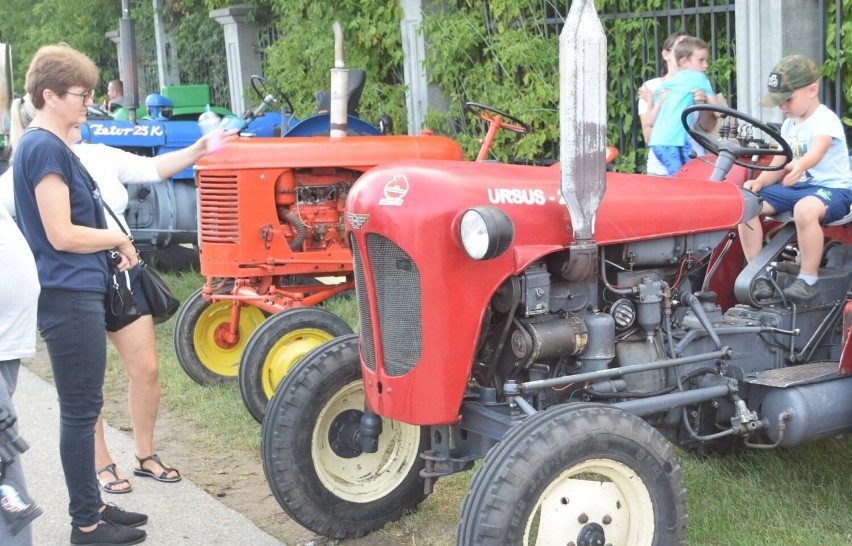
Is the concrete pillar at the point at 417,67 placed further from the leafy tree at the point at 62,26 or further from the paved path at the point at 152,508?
the leafy tree at the point at 62,26

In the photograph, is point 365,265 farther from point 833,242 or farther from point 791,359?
point 833,242

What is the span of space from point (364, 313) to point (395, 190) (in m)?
0.48

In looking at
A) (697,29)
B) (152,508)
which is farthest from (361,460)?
(697,29)

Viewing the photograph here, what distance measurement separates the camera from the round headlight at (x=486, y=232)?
121 inches

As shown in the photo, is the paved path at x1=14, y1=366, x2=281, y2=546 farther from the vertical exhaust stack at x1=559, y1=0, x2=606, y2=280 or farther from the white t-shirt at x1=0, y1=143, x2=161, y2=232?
the vertical exhaust stack at x1=559, y1=0, x2=606, y2=280

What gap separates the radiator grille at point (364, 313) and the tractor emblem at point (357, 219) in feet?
0.33

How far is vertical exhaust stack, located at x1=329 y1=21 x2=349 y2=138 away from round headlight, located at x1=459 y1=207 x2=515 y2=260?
3.09m

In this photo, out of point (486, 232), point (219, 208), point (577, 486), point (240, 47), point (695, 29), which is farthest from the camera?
point (240, 47)

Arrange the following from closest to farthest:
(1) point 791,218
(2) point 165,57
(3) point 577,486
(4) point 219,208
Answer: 1. (3) point 577,486
2. (1) point 791,218
3. (4) point 219,208
4. (2) point 165,57

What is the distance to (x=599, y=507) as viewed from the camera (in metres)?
3.22

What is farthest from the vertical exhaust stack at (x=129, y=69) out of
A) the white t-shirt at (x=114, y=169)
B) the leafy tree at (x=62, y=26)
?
the leafy tree at (x=62, y=26)

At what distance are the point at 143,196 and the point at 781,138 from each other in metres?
5.99

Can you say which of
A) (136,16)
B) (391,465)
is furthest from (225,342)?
(136,16)

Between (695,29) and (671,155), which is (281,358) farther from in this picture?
(695,29)
